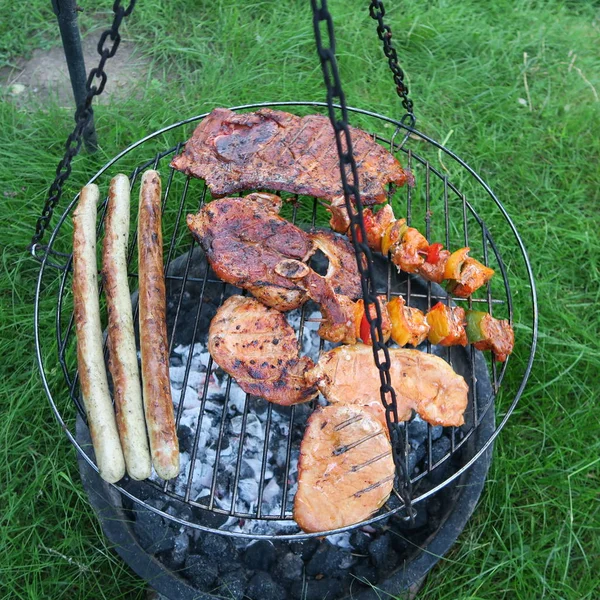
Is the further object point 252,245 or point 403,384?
point 252,245

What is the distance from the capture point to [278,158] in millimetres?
3605

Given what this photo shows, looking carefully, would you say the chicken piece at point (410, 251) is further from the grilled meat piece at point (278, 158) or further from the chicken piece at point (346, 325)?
the chicken piece at point (346, 325)

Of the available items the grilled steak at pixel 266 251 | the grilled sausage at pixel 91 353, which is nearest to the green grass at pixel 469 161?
the grilled sausage at pixel 91 353

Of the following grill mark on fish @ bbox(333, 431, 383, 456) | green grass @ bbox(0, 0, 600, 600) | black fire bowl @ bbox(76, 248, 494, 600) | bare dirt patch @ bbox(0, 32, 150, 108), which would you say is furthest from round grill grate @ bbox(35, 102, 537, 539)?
bare dirt patch @ bbox(0, 32, 150, 108)

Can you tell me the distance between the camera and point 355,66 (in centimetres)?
543

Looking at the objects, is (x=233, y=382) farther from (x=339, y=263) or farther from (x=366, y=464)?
(x=366, y=464)

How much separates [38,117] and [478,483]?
4342mm

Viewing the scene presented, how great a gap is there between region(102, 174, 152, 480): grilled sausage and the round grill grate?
208 mm

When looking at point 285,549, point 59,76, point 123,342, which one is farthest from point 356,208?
point 59,76

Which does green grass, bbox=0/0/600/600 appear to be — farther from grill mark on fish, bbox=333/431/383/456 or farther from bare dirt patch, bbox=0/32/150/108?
grill mark on fish, bbox=333/431/383/456

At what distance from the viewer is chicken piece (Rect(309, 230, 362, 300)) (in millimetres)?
3291

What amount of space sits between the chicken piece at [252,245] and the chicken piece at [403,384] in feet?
1.44

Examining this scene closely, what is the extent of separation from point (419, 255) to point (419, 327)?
0.52 meters

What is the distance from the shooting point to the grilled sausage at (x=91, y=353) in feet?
8.61
